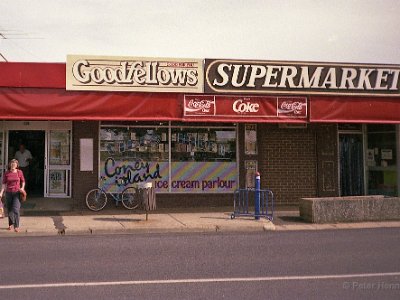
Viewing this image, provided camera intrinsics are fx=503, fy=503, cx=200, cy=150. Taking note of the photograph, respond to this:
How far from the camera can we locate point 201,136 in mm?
16375

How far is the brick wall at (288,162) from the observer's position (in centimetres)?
1677

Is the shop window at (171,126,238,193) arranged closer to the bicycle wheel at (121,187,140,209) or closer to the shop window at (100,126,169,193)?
the shop window at (100,126,169,193)

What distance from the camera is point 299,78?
51.5 ft

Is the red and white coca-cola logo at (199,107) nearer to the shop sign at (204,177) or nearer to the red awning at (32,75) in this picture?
the shop sign at (204,177)

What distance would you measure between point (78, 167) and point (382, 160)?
10.6 metres

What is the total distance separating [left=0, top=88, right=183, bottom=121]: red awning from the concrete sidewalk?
281 cm

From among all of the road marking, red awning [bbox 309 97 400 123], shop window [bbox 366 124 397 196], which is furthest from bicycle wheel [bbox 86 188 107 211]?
shop window [bbox 366 124 397 196]

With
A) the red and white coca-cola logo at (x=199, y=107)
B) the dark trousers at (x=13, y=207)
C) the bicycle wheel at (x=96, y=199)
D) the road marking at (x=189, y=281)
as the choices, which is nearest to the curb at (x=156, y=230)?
the dark trousers at (x=13, y=207)

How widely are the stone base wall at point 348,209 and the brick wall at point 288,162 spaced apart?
2.96 metres

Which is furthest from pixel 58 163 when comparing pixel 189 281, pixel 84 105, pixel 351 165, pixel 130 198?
pixel 189 281

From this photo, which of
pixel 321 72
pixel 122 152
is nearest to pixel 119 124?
pixel 122 152

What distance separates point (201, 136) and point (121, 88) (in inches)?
128

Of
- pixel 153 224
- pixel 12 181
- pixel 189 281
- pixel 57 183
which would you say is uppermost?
pixel 12 181

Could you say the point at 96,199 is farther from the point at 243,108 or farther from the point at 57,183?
the point at 243,108
